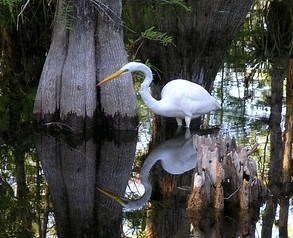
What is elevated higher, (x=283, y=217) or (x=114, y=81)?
(x=114, y=81)

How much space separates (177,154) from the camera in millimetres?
7707

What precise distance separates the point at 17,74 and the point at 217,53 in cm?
368

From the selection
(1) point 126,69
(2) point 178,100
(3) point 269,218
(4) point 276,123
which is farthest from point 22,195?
(4) point 276,123

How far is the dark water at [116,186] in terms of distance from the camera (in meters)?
5.50

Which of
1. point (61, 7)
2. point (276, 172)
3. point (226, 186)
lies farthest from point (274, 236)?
point (61, 7)

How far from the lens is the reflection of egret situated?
20.3 ft

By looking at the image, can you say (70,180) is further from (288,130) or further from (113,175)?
(288,130)

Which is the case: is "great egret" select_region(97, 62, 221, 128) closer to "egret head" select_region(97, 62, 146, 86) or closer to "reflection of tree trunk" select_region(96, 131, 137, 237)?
"egret head" select_region(97, 62, 146, 86)

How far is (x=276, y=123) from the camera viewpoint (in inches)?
386

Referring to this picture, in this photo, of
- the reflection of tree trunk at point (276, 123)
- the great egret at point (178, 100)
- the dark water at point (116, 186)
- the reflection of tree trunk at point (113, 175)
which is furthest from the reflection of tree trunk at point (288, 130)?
the reflection of tree trunk at point (113, 175)

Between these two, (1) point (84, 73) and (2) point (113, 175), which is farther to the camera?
(1) point (84, 73)

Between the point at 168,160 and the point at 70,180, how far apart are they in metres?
1.18

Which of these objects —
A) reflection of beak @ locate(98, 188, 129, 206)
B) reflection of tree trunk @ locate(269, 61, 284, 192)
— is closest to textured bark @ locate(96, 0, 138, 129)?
reflection of tree trunk @ locate(269, 61, 284, 192)

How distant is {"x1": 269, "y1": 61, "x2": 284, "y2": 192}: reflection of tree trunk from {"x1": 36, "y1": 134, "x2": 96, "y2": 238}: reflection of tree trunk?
1614mm
